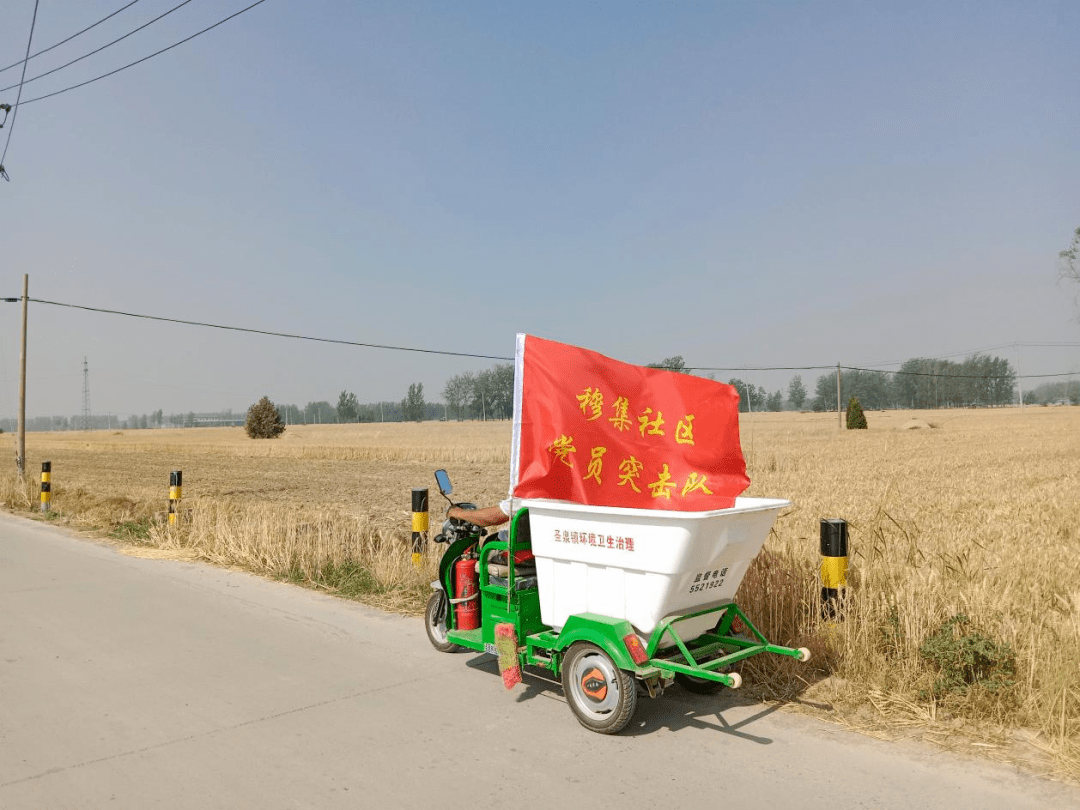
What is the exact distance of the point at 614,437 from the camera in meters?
4.69

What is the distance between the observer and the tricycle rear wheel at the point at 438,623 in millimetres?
5840

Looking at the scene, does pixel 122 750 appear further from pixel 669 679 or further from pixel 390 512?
pixel 390 512

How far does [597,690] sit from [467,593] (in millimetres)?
1403

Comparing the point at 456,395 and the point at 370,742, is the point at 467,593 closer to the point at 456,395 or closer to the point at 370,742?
the point at 370,742

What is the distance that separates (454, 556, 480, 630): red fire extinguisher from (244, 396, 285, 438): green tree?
3478 inches

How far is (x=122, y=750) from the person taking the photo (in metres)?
4.09

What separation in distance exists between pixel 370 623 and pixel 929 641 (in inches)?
165

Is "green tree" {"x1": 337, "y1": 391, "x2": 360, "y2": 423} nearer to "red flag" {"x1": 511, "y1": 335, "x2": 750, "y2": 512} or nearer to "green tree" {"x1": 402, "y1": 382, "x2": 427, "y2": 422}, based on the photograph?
"green tree" {"x1": 402, "y1": 382, "x2": 427, "y2": 422}

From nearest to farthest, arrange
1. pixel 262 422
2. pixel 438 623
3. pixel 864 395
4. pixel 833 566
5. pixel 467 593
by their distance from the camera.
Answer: pixel 833 566 → pixel 467 593 → pixel 438 623 → pixel 262 422 → pixel 864 395

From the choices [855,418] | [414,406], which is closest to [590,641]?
[855,418]

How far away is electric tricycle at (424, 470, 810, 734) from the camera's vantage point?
4129 mm

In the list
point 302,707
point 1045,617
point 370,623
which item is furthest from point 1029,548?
point 302,707

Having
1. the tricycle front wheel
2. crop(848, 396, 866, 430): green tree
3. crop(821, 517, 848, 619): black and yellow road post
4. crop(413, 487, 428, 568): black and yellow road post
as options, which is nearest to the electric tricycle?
the tricycle front wheel

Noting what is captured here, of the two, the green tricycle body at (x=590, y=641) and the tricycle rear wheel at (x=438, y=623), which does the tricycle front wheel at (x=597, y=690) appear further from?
the tricycle rear wheel at (x=438, y=623)
